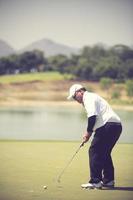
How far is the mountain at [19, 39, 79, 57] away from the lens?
10.3 metres

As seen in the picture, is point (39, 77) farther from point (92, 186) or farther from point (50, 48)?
point (92, 186)

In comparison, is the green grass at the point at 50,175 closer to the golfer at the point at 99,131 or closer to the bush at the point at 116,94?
the golfer at the point at 99,131

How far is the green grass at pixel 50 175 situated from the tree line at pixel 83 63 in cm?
317

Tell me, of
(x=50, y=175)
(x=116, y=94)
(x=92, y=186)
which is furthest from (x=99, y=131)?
(x=116, y=94)

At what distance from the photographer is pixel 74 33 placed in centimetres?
1060

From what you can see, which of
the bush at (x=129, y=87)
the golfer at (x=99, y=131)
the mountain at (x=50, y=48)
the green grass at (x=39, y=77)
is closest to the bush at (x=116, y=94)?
the bush at (x=129, y=87)

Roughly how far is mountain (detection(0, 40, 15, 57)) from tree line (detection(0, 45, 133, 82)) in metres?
0.12

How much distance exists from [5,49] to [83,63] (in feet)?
5.54

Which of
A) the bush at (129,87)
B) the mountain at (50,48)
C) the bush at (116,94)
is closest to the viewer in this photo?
the mountain at (50,48)

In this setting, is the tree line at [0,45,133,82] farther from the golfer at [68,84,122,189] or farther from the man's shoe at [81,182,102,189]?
the man's shoe at [81,182,102,189]

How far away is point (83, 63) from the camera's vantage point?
1124 centimetres

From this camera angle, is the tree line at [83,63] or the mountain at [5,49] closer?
the mountain at [5,49]

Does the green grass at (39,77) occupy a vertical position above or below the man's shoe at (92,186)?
above

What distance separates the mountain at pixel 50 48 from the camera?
10297mm
